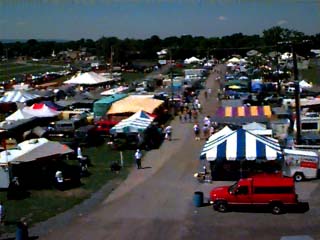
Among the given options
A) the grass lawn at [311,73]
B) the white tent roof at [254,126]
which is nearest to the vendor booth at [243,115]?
the white tent roof at [254,126]

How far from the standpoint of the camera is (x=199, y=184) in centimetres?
2014

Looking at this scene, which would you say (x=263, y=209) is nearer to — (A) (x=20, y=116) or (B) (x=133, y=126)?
(B) (x=133, y=126)

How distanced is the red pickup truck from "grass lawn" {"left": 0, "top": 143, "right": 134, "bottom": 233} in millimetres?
5093

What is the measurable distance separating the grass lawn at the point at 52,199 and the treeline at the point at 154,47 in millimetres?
61045

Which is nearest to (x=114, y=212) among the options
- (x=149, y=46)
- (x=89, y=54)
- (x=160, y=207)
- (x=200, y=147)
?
(x=160, y=207)

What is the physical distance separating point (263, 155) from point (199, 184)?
261 centimetres

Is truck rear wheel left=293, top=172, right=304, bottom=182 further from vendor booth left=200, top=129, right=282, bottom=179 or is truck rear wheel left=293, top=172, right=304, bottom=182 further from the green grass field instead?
the green grass field

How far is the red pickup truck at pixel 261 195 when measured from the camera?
633 inches

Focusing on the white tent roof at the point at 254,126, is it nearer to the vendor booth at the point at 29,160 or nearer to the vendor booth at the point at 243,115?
the vendor booth at the point at 243,115

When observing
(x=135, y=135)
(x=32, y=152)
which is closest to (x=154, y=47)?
(x=135, y=135)

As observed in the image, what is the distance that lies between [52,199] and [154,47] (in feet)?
401

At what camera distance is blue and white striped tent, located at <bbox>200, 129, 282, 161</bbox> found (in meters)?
19.7

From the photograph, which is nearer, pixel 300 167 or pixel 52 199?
pixel 52 199

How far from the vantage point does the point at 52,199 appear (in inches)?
731
